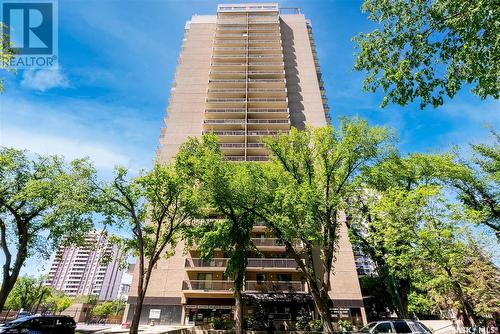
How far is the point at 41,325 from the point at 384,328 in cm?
2069

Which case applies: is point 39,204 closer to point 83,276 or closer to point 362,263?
point 362,263

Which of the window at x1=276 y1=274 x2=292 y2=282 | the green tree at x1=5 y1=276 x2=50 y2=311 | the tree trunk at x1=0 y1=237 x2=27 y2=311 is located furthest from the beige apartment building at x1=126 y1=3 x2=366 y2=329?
the green tree at x1=5 y1=276 x2=50 y2=311

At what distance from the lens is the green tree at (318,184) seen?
17.3m

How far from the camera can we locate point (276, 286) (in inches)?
1110

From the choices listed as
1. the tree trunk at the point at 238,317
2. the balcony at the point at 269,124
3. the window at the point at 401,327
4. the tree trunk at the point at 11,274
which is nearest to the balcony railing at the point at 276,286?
the tree trunk at the point at 238,317

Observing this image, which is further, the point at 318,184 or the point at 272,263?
the point at 272,263

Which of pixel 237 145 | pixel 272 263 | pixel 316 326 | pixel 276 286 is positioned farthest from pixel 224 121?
pixel 316 326

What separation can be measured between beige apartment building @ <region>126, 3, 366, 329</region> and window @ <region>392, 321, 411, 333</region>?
837 cm

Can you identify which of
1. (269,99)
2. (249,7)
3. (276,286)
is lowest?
(276,286)

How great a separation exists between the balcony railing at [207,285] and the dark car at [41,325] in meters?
10.7

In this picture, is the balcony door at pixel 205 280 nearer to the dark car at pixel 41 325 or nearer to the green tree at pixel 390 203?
the dark car at pixel 41 325

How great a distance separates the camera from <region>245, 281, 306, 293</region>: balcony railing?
91.1 feet

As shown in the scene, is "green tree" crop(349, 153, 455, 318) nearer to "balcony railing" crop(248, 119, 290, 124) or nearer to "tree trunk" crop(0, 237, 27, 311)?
"balcony railing" crop(248, 119, 290, 124)

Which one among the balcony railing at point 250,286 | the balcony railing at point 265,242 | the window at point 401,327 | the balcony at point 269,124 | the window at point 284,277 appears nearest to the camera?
the window at point 401,327
